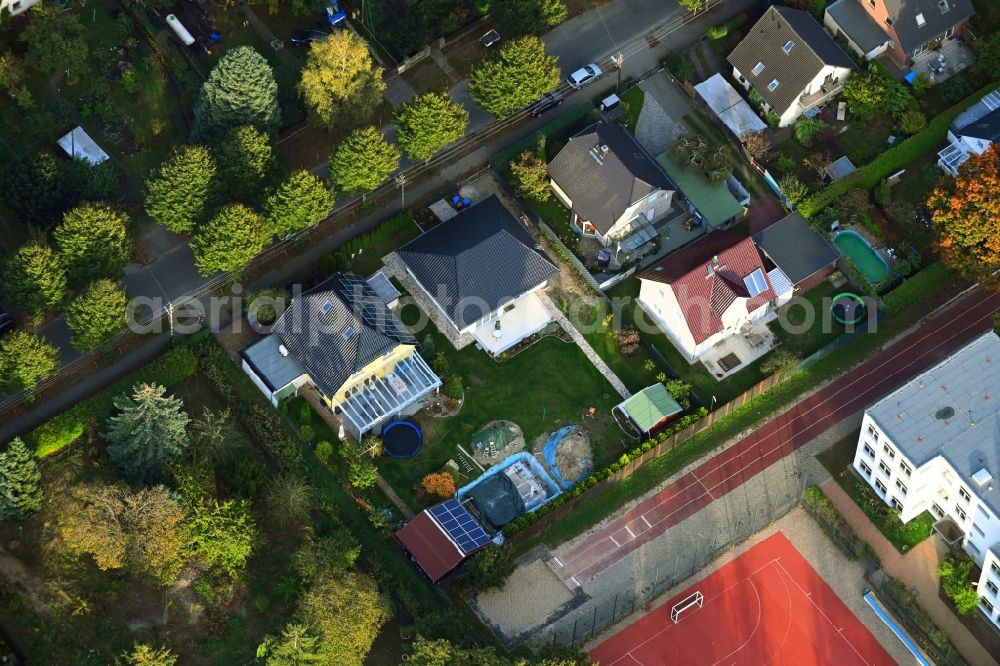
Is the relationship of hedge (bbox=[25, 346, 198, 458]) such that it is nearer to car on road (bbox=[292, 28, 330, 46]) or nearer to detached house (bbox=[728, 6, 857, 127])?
car on road (bbox=[292, 28, 330, 46])

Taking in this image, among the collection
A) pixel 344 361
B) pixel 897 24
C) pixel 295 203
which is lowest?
pixel 897 24

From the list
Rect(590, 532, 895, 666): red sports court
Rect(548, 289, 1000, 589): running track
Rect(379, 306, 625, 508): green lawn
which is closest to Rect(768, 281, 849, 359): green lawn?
Rect(548, 289, 1000, 589): running track

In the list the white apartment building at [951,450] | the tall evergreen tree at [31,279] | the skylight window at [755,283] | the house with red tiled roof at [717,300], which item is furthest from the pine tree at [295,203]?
the white apartment building at [951,450]

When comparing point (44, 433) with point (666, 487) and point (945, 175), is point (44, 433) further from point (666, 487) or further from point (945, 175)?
point (945, 175)

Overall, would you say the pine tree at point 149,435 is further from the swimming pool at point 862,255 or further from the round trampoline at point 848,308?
the swimming pool at point 862,255

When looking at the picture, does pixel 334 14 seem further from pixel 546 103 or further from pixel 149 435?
pixel 149 435

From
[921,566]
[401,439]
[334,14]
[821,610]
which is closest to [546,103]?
[334,14]

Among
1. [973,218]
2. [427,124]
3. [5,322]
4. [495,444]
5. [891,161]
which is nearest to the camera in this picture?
[973,218]
